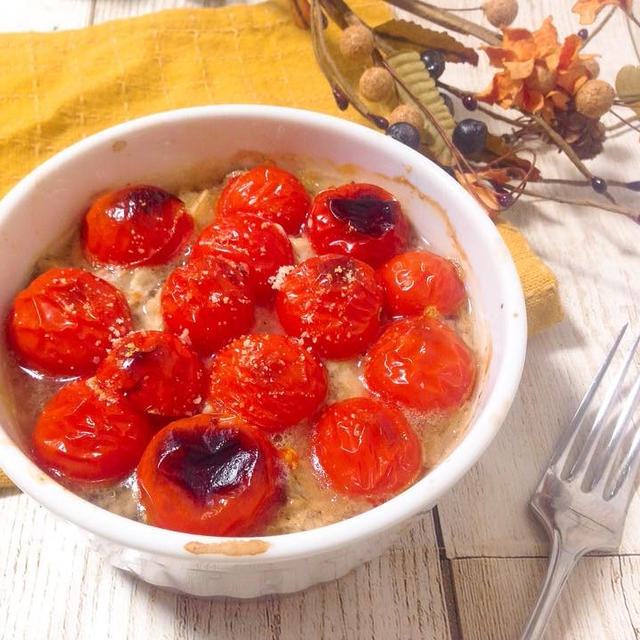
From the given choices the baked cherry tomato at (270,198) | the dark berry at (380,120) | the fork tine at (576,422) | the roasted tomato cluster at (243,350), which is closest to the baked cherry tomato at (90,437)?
the roasted tomato cluster at (243,350)

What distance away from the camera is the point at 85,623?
37.4 inches

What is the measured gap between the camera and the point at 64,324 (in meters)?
0.89

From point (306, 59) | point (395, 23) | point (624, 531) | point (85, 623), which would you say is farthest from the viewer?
point (306, 59)

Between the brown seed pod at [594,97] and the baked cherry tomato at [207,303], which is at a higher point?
the brown seed pod at [594,97]

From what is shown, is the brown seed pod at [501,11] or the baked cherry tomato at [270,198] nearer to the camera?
the baked cherry tomato at [270,198]

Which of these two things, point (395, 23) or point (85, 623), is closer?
point (85, 623)

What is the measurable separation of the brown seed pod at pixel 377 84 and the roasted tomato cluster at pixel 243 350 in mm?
363

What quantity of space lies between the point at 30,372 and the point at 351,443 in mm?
410

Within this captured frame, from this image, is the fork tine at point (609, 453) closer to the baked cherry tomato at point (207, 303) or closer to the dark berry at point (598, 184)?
the dark berry at point (598, 184)

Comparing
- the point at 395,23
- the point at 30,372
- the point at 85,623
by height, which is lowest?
the point at 85,623

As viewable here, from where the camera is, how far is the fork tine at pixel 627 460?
3.40 ft


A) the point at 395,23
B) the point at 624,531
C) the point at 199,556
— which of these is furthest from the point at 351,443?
the point at 395,23

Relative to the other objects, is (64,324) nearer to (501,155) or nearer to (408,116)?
(408,116)

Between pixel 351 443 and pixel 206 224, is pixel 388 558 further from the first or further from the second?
pixel 206 224
